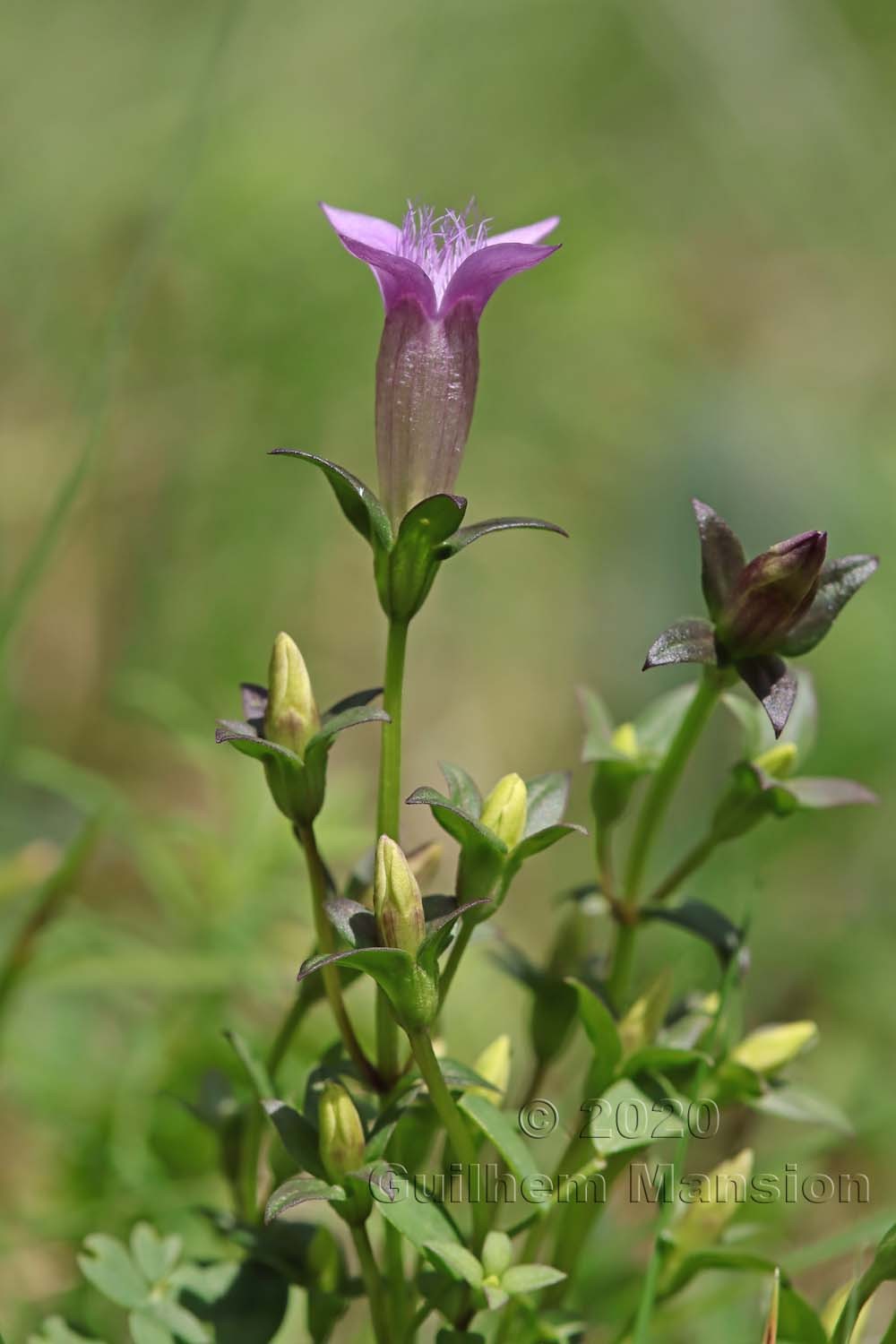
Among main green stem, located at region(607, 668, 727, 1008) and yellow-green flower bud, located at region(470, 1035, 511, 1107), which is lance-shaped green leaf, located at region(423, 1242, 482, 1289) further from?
main green stem, located at region(607, 668, 727, 1008)

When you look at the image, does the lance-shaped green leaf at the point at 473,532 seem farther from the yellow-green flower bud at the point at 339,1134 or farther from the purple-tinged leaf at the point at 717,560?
the yellow-green flower bud at the point at 339,1134

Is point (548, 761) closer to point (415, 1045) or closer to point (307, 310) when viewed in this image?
point (307, 310)

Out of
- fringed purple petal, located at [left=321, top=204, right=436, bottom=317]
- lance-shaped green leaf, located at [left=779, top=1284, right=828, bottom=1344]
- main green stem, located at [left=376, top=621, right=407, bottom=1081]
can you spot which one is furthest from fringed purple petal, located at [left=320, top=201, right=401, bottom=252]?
lance-shaped green leaf, located at [left=779, top=1284, right=828, bottom=1344]

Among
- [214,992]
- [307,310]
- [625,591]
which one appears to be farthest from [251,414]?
[214,992]

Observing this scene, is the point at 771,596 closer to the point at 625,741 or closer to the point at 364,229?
the point at 625,741

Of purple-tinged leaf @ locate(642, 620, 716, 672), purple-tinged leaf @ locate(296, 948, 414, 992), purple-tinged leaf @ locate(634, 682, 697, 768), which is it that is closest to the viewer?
purple-tinged leaf @ locate(296, 948, 414, 992)

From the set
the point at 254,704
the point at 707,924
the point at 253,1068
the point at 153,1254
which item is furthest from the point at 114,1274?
the point at 707,924

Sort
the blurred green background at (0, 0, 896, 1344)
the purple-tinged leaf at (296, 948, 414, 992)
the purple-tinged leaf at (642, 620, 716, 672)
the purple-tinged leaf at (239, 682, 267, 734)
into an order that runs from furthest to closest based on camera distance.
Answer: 1. the blurred green background at (0, 0, 896, 1344)
2. the purple-tinged leaf at (239, 682, 267, 734)
3. the purple-tinged leaf at (642, 620, 716, 672)
4. the purple-tinged leaf at (296, 948, 414, 992)

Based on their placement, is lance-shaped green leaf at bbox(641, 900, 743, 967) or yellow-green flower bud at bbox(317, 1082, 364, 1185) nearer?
yellow-green flower bud at bbox(317, 1082, 364, 1185)
